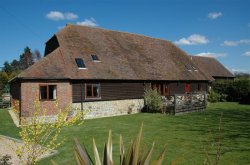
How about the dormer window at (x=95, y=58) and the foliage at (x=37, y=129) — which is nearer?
the foliage at (x=37, y=129)

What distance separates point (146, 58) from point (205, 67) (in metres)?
22.7

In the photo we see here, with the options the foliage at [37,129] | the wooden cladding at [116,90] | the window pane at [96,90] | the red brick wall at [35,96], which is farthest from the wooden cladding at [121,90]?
the foliage at [37,129]

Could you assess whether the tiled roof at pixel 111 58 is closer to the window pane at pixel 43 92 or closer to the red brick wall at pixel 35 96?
the red brick wall at pixel 35 96

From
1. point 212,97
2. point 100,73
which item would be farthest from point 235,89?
point 100,73

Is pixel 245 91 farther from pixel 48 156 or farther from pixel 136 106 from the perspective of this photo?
pixel 48 156

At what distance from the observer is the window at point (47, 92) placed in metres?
19.8

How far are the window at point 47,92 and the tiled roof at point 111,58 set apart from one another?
86 centimetres

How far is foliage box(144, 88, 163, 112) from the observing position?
2405cm

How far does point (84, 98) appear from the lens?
70.1 feet

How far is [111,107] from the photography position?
23062mm

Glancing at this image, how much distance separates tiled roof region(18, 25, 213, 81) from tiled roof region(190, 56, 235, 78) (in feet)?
47.5

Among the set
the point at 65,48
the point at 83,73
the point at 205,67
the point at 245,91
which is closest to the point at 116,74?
the point at 83,73

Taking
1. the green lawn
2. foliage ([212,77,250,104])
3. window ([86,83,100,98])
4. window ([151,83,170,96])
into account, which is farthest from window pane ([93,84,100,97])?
foliage ([212,77,250,104])

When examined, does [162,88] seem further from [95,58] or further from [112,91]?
[95,58]
